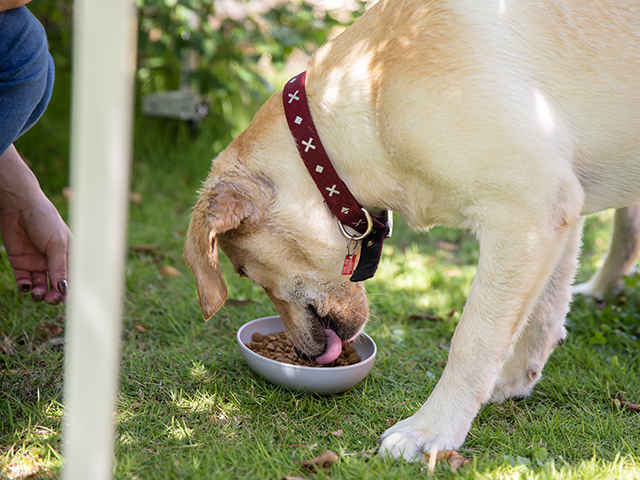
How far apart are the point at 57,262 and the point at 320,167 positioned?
4.29 ft

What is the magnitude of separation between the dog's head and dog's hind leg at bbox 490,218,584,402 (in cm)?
74

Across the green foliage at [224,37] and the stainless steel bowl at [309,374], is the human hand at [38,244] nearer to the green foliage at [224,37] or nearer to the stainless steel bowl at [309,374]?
the stainless steel bowl at [309,374]

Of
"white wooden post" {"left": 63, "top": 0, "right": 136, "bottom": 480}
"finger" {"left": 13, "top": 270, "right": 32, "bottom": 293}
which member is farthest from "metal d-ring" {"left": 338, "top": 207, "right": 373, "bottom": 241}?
"finger" {"left": 13, "top": 270, "right": 32, "bottom": 293}

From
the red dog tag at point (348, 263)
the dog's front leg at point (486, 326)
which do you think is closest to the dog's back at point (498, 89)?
the dog's front leg at point (486, 326)

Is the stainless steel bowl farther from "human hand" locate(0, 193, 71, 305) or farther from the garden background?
"human hand" locate(0, 193, 71, 305)

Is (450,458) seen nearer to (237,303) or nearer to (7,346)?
(237,303)

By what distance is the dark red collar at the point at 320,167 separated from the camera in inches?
97.0

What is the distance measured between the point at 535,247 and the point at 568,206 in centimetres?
19

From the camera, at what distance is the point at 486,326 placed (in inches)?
89.6

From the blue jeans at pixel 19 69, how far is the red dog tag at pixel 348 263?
4.51ft

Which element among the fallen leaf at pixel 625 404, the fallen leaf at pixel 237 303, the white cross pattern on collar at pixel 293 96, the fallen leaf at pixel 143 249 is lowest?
the fallen leaf at pixel 143 249

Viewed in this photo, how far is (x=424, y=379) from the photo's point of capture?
288 centimetres

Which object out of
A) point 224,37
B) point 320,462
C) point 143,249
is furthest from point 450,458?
point 224,37

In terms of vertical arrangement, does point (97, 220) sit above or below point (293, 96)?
above
